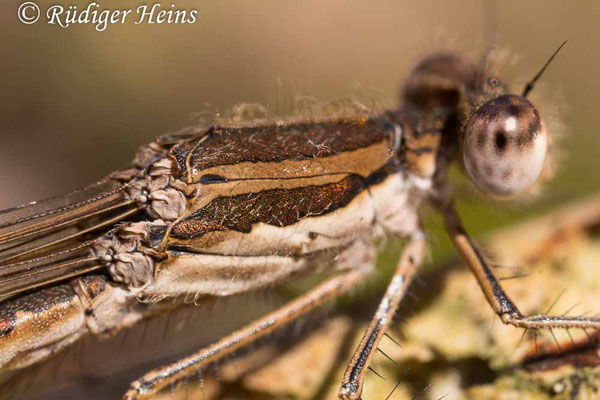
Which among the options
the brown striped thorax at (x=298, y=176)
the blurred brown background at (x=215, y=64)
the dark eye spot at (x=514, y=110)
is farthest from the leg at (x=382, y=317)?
the blurred brown background at (x=215, y=64)

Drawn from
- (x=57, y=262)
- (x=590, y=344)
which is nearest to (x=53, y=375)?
(x=57, y=262)

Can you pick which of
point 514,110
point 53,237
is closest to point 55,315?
point 53,237

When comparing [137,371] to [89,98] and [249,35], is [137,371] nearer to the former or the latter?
[89,98]

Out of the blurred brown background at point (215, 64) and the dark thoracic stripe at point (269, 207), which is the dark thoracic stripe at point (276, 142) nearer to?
the dark thoracic stripe at point (269, 207)

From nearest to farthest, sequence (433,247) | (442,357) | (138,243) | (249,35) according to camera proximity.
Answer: (138,243), (442,357), (433,247), (249,35)

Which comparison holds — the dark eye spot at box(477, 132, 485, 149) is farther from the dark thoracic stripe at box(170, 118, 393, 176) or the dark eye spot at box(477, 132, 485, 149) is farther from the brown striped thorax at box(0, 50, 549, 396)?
the dark thoracic stripe at box(170, 118, 393, 176)
